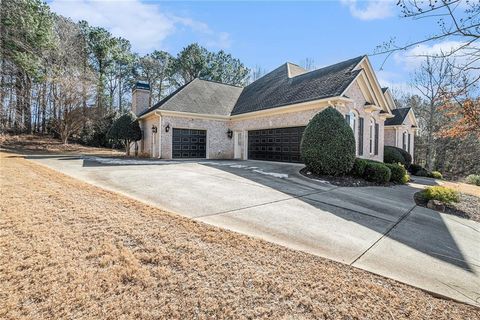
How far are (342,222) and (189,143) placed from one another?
13.9m

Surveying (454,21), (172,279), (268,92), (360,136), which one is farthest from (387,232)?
(268,92)

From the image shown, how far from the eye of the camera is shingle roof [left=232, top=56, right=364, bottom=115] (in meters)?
13.1

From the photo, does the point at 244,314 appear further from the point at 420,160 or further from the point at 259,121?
the point at 420,160

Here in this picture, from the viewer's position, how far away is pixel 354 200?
23.9 ft

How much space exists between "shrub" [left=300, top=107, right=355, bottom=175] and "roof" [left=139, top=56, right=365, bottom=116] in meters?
2.41

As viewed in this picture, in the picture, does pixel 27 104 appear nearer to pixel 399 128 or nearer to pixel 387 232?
pixel 387 232

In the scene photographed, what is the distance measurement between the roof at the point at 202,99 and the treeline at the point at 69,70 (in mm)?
10127

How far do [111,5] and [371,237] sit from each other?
12.7 m

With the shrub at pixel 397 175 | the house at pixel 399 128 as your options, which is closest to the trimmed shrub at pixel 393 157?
the house at pixel 399 128

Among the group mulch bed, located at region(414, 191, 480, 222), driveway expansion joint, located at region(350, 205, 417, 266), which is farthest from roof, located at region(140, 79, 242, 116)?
driveway expansion joint, located at region(350, 205, 417, 266)

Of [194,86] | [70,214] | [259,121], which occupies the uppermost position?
[194,86]

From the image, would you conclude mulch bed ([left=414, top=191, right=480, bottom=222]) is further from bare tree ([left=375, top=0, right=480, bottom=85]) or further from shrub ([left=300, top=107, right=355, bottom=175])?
bare tree ([left=375, top=0, right=480, bottom=85])

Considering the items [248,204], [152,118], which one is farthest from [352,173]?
[152,118]

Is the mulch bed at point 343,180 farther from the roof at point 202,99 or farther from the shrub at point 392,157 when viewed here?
the roof at point 202,99
